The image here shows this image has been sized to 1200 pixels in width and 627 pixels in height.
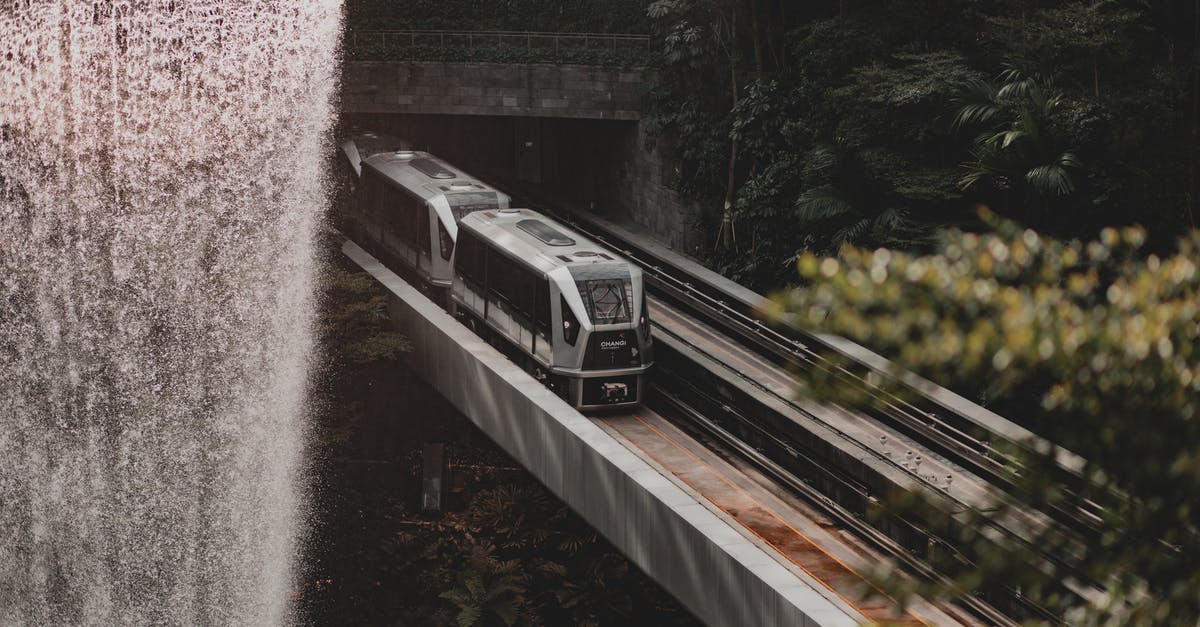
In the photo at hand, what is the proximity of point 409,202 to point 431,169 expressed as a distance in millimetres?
1022

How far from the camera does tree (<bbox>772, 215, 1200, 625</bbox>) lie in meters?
5.93

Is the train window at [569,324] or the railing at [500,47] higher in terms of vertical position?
the railing at [500,47]

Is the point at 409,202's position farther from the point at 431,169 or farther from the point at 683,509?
the point at 683,509

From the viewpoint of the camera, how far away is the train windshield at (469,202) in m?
25.6

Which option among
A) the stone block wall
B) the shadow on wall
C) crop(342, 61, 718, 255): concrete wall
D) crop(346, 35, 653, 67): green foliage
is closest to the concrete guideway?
the stone block wall

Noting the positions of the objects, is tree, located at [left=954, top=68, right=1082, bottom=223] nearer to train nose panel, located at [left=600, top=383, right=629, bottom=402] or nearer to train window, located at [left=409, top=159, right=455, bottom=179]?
train nose panel, located at [left=600, top=383, right=629, bottom=402]

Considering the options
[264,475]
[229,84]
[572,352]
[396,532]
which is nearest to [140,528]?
[264,475]

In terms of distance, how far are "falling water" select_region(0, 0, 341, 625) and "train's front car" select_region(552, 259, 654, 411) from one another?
6.62 metres

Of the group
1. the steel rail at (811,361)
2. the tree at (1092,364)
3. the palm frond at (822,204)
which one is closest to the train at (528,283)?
the steel rail at (811,361)

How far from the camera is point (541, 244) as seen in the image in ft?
72.0

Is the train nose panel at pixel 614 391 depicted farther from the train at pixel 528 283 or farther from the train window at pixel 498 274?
the train window at pixel 498 274

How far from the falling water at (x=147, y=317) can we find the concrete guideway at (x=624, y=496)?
371 cm

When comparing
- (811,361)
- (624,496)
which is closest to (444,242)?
(811,361)

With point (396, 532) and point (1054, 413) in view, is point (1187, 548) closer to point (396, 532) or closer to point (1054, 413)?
point (1054, 413)
